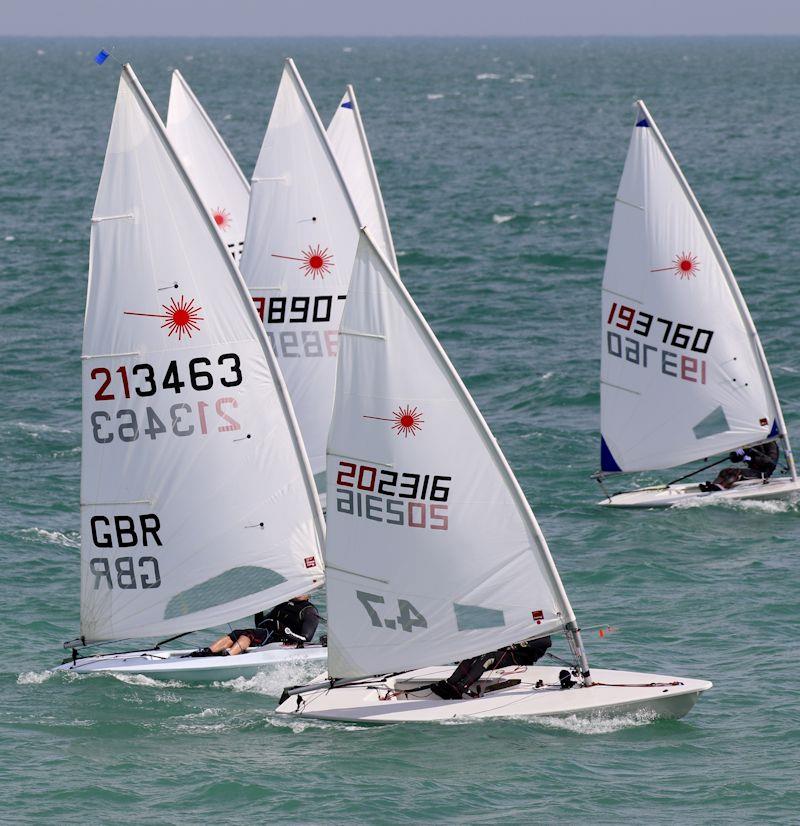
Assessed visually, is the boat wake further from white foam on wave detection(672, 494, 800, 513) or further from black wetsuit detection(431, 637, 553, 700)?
black wetsuit detection(431, 637, 553, 700)

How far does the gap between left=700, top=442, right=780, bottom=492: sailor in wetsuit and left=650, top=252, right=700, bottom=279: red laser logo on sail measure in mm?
4081

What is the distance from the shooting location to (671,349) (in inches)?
1379

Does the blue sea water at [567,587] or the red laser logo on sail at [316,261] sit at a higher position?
the red laser logo on sail at [316,261]

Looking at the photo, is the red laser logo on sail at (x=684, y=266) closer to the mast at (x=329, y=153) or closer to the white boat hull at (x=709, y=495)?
the white boat hull at (x=709, y=495)

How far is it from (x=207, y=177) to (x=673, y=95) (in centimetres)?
12268

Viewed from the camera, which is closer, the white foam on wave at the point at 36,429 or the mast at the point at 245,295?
the mast at the point at 245,295

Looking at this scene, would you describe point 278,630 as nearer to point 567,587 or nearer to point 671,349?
point 567,587

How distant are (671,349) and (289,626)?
42.0ft

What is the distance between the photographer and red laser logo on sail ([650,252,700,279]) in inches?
1351

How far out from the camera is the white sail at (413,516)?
21750 mm

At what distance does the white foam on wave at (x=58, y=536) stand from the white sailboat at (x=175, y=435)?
278 inches

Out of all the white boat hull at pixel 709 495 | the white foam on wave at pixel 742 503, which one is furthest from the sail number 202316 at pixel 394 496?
the white foam on wave at pixel 742 503

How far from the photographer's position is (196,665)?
24906 millimetres

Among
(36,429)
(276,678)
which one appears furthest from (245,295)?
(36,429)
